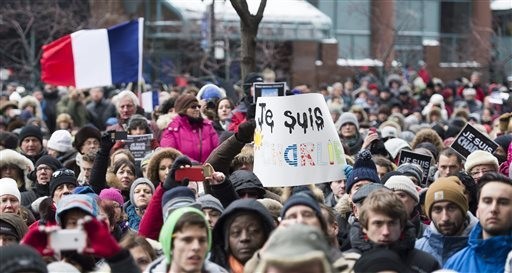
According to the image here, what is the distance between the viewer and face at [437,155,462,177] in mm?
14117

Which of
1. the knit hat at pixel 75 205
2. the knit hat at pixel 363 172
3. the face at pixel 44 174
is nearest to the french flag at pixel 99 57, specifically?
the face at pixel 44 174

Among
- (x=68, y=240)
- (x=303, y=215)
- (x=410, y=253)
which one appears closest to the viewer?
(x=68, y=240)

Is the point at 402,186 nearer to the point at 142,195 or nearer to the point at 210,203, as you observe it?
the point at 210,203

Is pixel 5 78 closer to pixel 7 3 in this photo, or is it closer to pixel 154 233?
pixel 7 3

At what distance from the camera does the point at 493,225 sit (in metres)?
9.43

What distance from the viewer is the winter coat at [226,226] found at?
30.8ft

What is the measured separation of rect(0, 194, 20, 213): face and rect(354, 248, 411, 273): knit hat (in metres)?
4.22

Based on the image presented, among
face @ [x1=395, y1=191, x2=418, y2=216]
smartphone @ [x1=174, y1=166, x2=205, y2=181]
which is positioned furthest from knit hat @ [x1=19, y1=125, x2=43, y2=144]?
smartphone @ [x1=174, y1=166, x2=205, y2=181]

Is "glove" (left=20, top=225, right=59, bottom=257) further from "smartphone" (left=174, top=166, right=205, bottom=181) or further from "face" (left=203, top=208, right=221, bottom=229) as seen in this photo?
"smartphone" (left=174, top=166, right=205, bottom=181)

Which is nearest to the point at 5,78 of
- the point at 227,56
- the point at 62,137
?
the point at 227,56

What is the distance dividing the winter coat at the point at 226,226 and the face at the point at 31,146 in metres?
7.92

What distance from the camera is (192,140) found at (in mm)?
15164

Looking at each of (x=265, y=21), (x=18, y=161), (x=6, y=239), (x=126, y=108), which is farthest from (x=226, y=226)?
(x=265, y=21)

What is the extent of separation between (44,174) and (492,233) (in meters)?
6.22
